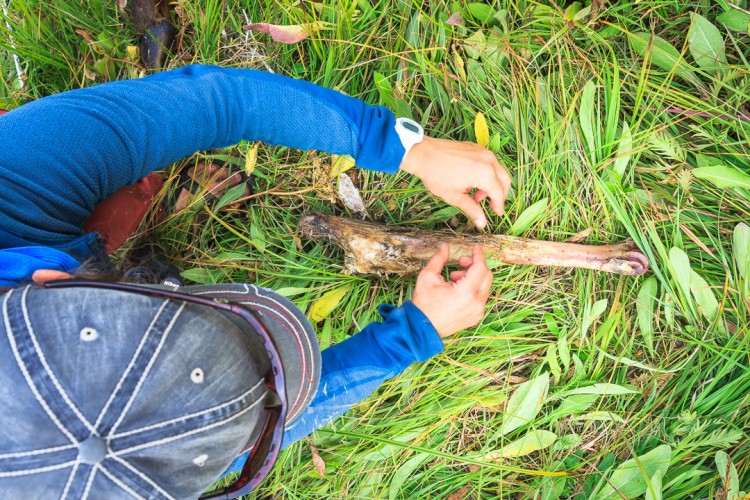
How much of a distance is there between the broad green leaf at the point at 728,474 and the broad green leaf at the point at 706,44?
1186 millimetres

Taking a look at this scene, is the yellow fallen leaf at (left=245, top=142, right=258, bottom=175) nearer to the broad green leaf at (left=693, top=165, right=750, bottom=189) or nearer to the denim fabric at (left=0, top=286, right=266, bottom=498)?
the denim fabric at (left=0, top=286, right=266, bottom=498)

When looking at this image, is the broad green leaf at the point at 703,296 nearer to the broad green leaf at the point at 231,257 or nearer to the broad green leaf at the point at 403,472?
the broad green leaf at the point at 403,472

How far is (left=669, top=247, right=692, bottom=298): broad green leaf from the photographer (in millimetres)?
1587

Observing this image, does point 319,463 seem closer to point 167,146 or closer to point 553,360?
point 553,360

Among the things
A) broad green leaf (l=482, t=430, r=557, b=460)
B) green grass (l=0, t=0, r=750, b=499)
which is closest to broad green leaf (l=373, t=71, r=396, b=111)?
green grass (l=0, t=0, r=750, b=499)

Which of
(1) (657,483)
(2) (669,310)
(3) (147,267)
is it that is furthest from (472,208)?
(3) (147,267)

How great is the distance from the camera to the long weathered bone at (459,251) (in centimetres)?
164

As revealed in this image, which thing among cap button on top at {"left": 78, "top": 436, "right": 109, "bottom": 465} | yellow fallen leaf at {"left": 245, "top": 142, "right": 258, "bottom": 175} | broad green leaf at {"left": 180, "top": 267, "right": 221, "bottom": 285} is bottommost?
broad green leaf at {"left": 180, "top": 267, "right": 221, "bottom": 285}

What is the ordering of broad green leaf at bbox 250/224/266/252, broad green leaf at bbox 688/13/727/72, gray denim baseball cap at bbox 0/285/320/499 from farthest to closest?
broad green leaf at bbox 250/224/266/252, broad green leaf at bbox 688/13/727/72, gray denim baseball cap at bbox 0/285/320/499

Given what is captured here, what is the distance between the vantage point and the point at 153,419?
853 millimetres

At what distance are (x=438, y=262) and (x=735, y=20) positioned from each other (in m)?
1.10

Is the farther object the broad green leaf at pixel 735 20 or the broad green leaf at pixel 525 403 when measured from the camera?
the broad green leaf at pixel 525 403

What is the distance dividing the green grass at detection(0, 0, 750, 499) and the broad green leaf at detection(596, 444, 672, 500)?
0.02 metres

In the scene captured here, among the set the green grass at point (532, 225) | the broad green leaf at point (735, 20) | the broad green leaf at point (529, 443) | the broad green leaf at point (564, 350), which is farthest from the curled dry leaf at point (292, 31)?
the broad green leaf at point (529, 443)
